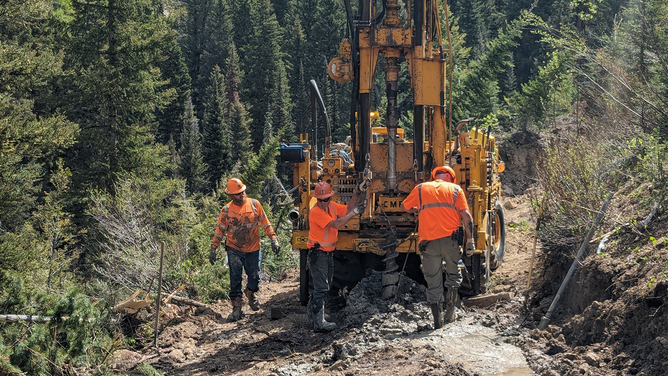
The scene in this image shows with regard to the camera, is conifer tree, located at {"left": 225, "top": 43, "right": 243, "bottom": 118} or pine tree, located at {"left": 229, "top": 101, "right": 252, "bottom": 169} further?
conifer tree, located at {"left": 225, "top": 43, "right": 243, "bottom": 118}

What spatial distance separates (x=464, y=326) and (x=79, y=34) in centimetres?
2335

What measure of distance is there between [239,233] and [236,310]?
1.11m

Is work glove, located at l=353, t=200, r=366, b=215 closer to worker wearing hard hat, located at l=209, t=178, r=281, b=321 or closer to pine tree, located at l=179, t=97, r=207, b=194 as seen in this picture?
worker wearing hard hat, located at l=209, t=178, r=281, b=321

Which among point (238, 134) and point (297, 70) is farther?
point (297, 70)

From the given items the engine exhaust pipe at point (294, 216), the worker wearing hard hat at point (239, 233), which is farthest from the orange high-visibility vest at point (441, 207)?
the worker wearing hard hat at point (239, 233)

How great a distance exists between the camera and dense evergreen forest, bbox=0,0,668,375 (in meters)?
10.0

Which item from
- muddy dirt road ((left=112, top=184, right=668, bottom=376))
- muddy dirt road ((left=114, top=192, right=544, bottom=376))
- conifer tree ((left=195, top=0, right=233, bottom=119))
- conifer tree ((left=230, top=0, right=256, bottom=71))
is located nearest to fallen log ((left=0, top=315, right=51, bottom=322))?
muddy dirt road ((left=112, top=184, right=668, bottom=376))

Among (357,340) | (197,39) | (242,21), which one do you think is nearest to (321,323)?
(357,340)

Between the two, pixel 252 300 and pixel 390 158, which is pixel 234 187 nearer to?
pixel 252 300

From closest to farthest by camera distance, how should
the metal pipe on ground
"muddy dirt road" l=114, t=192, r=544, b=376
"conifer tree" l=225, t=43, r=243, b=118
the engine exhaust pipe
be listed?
"muddy dirt road" l=114, t=192, r=544, b=376, the metal pipe on ground, the engine exhaust pipe, "conifer tree" l=225, t=43, r=243, b=118

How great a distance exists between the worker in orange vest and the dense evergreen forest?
237 centimetres

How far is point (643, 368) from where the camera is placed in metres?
6.72

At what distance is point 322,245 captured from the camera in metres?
9.76

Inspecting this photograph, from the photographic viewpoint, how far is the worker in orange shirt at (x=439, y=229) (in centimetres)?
900
